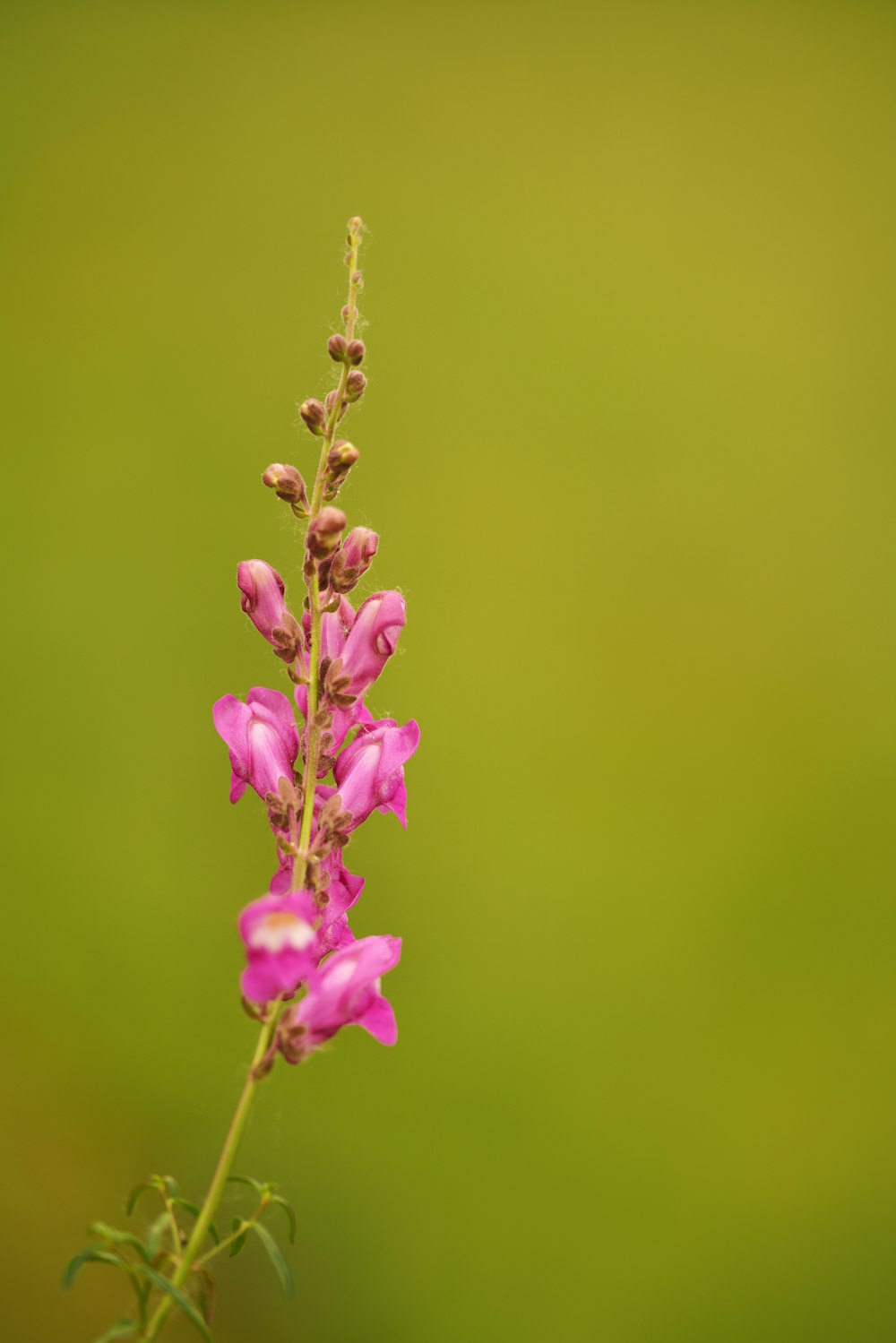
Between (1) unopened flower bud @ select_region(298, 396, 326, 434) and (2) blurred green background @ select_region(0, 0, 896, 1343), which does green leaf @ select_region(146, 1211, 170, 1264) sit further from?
(2) blurred green background @ select_region(0, 0, 896, 1343)

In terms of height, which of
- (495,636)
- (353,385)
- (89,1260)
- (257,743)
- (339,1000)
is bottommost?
(89,1260)

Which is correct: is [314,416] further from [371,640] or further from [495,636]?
[495,636]

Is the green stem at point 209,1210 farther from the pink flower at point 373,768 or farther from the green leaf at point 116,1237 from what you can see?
the pink flower at point 373,768

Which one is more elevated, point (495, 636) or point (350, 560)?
point (495, 636)

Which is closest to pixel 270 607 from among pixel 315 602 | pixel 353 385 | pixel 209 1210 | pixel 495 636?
pixel 315 602

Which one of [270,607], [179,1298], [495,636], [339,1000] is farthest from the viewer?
[495,636]

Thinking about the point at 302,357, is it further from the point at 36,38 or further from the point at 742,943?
the point at 742,943

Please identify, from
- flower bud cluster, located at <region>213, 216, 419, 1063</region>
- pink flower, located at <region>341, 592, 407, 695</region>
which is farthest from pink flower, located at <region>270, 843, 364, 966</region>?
pink flower, located at <region>341, 592, 407, 695</region>
